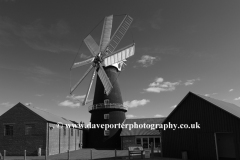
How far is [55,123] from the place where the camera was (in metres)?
30.0

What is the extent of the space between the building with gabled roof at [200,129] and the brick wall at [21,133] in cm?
1478

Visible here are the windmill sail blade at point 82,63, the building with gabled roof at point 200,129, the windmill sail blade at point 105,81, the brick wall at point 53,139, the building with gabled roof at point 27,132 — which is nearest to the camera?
the building with gabled roof at point 200,129

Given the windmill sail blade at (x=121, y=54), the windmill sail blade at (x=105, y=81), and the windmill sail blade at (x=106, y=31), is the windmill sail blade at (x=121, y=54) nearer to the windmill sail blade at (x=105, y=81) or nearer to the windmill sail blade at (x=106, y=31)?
the windmill sail blade at (x=105, y=81)

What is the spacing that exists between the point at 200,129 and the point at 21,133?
822 inches

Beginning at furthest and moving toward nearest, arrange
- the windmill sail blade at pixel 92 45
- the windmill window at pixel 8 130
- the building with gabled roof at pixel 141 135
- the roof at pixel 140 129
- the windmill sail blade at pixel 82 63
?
1. the windmill sail blade at pixel 92 45
2. the windmill sail blade at pixel 82 63
3. the roof at pixel 140 129
4. the building with gabled roof at pixel 141 135
5. the windmill window at pixel 8 130

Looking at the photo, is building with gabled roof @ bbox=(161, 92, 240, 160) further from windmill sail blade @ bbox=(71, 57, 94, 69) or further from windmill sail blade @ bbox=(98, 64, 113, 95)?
windmill sail blade @ bbox=(71, 57, 94, 69)

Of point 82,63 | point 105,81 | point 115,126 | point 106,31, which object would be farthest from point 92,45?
point 115,126

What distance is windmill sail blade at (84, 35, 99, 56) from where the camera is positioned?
114 feet

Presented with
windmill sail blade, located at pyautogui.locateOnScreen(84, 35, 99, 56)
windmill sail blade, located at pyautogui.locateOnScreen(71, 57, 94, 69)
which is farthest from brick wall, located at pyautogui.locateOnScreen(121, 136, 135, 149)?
windmill sail blade, located at pyautogui.locateOnScreen(84, 35, 99, 56)

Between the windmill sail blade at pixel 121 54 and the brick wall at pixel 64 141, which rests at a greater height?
the windmill sail blade at pixel 121 54

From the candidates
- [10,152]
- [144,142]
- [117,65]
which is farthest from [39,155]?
[117,65]

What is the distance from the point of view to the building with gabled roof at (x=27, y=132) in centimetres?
2739

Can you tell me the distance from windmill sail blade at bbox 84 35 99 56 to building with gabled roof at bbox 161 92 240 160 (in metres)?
17.0

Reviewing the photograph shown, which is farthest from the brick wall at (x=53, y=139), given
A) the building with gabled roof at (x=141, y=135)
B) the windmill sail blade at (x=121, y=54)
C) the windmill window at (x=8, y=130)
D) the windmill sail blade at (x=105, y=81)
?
the windmill sail blade at (x=121, y=54)
